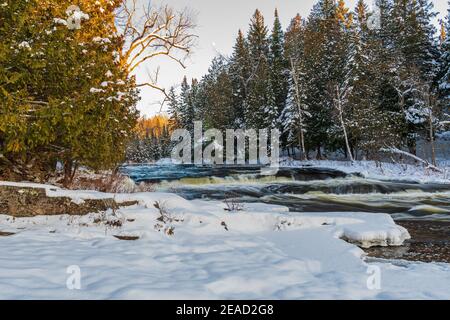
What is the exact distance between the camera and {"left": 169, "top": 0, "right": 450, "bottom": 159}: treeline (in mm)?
30594

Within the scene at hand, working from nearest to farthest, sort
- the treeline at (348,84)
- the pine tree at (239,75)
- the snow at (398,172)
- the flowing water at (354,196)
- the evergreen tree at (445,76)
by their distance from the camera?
the flowing water at (354,196)
the snow at (398,172)
the treeline at (348,84)
the evergreen tree at (445,76)
the pine tree at (239,75)

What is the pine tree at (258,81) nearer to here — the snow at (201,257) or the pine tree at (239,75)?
the pine tree at (239,75)

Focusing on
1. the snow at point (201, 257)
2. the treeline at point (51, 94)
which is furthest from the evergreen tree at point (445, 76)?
the treeline at point (51, 94)

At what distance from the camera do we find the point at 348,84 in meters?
33.6

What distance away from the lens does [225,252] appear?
631 cm

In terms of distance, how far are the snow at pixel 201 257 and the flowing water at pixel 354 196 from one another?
0.99m

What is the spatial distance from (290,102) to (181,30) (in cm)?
2251

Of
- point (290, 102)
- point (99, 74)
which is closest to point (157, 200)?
point (99, 74)

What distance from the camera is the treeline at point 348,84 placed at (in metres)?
30.6

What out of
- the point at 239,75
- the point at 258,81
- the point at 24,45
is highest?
the point at 239,75

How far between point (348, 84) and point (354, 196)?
61.2ft

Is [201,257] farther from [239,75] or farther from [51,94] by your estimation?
[239,75]

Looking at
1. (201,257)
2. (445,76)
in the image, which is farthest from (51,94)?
(445,76)

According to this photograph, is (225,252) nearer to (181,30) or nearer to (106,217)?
(106,217)
